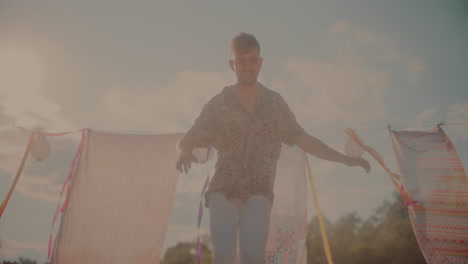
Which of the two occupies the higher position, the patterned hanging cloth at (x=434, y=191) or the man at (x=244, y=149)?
the patterned hanging cloth at (x=434, y=191)

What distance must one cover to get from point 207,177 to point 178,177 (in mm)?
656

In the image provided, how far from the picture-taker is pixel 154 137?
5512 mm

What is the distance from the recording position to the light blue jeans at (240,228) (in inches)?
56.6

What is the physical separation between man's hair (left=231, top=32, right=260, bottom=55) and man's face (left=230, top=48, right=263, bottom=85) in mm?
16

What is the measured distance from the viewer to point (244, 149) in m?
1.71

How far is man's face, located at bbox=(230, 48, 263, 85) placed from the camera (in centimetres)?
173

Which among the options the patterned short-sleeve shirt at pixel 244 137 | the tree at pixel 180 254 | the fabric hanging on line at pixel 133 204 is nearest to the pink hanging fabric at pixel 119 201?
the fabric hanging on line at pixel 133 204

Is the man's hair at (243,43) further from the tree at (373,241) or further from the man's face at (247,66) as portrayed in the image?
the tree at (373,241)

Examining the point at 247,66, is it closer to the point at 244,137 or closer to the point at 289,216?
the point at 244,137

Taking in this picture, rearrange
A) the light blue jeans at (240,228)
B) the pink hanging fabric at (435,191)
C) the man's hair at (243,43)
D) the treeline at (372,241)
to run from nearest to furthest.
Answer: the light blue jeans at (240,228) → the man's hair at (243,43) → the pink hanging fabric at (435,191) → the treeline at (372,241)

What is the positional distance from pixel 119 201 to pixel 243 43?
4.09m

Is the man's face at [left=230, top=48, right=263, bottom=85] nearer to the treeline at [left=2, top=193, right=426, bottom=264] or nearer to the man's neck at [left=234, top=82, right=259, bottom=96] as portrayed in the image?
the man's neck at [left=234, top=82, right=259, bottom=96]

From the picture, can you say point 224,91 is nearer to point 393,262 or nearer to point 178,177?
point 178,177

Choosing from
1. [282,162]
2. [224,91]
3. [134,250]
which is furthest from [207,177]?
[224,91]
